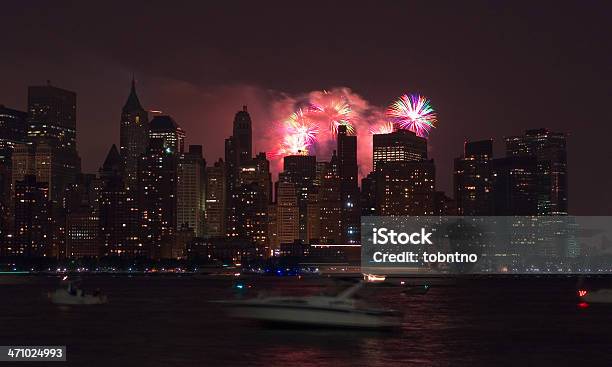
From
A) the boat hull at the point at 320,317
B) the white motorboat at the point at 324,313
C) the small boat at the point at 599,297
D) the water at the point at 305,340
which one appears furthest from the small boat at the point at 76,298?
the small boat at the point at 599,297

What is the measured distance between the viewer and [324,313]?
2766 inches

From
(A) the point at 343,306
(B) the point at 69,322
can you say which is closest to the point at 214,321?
(B) the point at 69,322

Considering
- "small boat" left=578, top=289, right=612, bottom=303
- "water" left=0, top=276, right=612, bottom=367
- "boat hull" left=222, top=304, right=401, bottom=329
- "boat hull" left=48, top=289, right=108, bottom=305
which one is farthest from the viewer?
"small boat" left=578, top=289, right=612, bottom=303

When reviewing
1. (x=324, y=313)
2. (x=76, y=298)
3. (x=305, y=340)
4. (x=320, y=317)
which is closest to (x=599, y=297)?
A: (x=76, y=298)

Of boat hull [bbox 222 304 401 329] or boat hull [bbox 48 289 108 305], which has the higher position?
boat hull [bbox 222 304 401 329]

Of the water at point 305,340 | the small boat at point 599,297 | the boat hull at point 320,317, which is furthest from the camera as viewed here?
the small boat at point 599,297

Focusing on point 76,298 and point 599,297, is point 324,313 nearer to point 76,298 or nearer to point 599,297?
point 76,298

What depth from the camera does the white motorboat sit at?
70312 millimetres

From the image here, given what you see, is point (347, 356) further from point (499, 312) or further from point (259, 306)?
point (499, 312)

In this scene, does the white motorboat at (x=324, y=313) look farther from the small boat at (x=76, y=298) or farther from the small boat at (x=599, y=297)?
the small boat at (x=599, y=297)

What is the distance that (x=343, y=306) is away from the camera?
71.5 meters

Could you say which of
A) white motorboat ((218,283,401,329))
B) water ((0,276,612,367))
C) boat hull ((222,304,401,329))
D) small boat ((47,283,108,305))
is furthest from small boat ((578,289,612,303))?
boat hull ((222,304,401,329))

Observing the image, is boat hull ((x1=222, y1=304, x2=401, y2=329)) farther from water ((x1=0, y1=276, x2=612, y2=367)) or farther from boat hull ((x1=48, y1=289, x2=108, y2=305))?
boat hull ((x1=48, y1=289, x2=108, y2=305))

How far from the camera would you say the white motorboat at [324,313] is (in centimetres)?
7031
